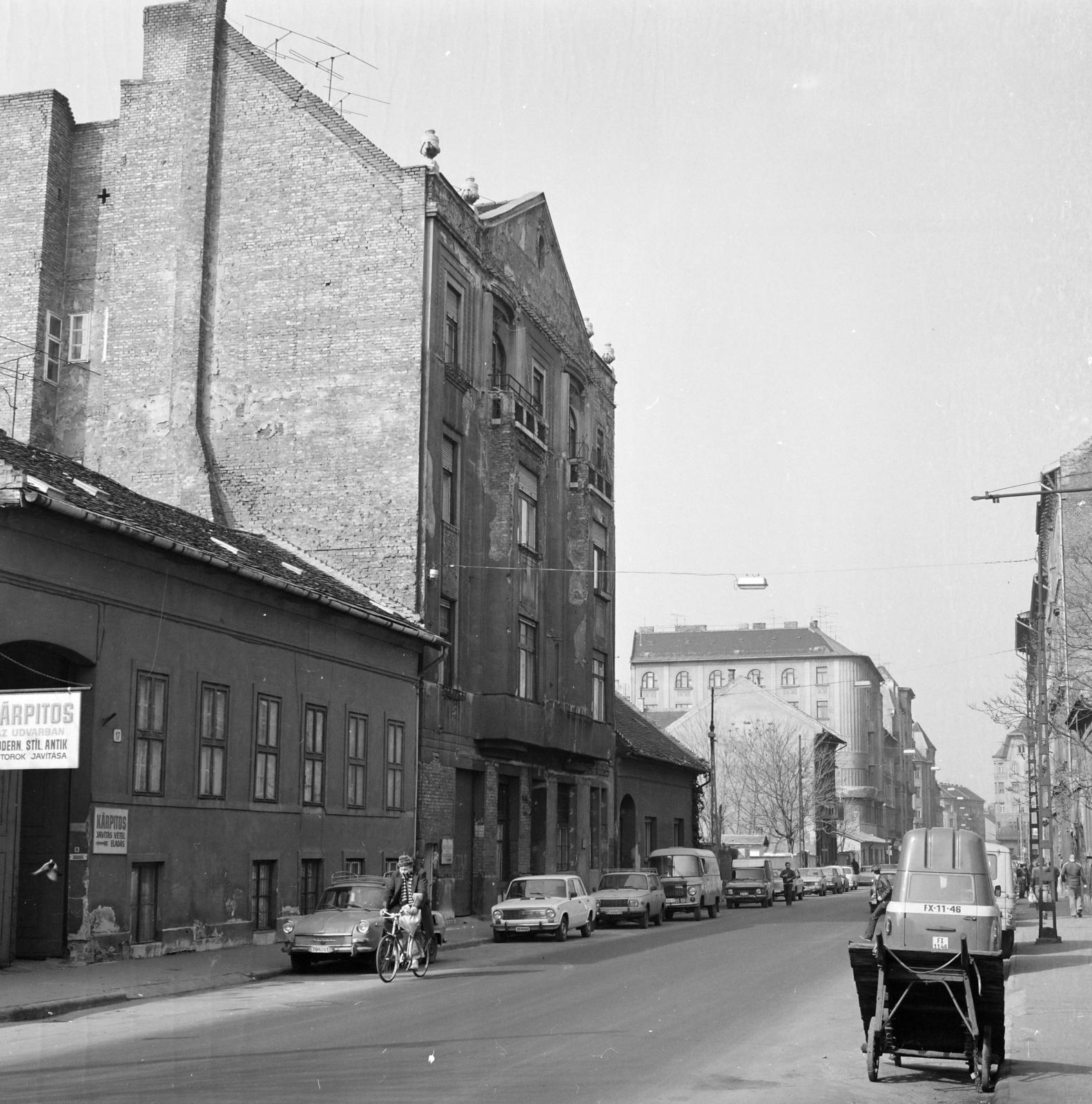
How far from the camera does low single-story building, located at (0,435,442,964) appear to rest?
806 inches

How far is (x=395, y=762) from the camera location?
32.2 metres

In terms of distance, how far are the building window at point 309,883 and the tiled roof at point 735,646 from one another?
104731 mm

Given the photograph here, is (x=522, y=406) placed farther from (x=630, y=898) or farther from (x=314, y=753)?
(x=314, y=753)

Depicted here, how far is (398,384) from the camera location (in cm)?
3422

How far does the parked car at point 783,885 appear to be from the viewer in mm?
57625

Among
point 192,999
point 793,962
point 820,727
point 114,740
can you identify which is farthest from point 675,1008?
point 820,727

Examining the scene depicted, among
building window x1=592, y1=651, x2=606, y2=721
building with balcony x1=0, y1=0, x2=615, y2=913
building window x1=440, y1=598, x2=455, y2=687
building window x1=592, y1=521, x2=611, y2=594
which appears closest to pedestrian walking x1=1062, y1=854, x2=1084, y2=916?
building window x1=592, y1=651, x2=606, y2=721

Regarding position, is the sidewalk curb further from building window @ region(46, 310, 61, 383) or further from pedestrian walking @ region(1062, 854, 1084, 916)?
pedestrian walking @ region(1062, 854, 1084, 916)

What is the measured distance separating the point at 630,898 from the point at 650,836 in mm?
→ 17398

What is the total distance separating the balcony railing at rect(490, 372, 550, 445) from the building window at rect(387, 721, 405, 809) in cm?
989

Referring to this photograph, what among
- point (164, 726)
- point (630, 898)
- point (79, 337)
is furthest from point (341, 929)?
point (79, 337)

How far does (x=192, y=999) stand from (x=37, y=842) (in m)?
5.27

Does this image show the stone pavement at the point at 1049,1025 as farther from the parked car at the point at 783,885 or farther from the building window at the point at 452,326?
the parked car at the point at 783,885

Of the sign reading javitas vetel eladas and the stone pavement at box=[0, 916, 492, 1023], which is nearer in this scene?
the stone pavement at box=[0, 916, 492, 1023]
